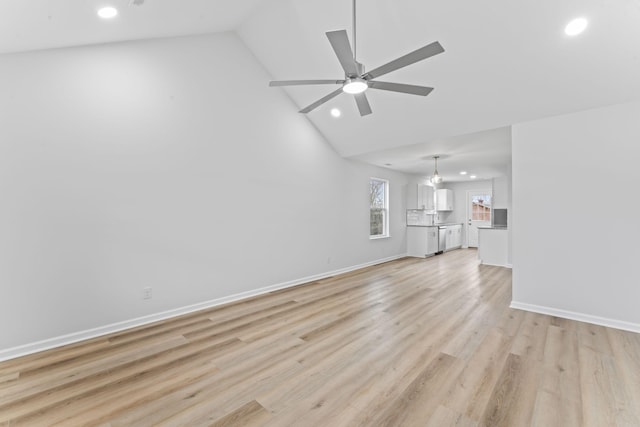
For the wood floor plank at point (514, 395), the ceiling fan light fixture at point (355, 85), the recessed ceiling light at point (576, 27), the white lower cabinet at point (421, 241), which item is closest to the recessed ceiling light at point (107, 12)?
the ceiling fan light fixture at point (355, 85)

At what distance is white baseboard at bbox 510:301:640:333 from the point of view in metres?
2.99

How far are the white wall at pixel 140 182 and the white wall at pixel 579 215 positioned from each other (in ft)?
10.9

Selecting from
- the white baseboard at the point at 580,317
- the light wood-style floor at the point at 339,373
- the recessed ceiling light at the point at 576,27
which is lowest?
the light wood-style floor at the point at 339,373

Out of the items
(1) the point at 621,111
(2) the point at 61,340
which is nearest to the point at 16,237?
(2) the point at 61,340

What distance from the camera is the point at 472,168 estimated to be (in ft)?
23.1

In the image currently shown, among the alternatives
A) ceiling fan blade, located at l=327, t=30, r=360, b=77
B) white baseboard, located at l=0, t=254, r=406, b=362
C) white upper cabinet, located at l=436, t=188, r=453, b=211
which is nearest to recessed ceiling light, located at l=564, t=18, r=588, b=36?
ceiling fan blade, located at l=327, t=30, r=360, b=77

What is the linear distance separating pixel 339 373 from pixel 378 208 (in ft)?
17.2

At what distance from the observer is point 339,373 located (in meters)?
2.23

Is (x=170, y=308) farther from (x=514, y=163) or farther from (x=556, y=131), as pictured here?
(x=556, y=131)

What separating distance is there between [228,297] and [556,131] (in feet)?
15.6

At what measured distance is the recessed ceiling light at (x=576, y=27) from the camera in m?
2.49

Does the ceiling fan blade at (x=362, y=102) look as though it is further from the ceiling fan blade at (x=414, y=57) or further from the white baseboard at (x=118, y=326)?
the white baseboard at (x=118, y=326)

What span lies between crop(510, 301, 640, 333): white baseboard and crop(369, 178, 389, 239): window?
11.6 feet

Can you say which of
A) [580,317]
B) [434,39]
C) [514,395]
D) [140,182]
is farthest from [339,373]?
[434,39]
